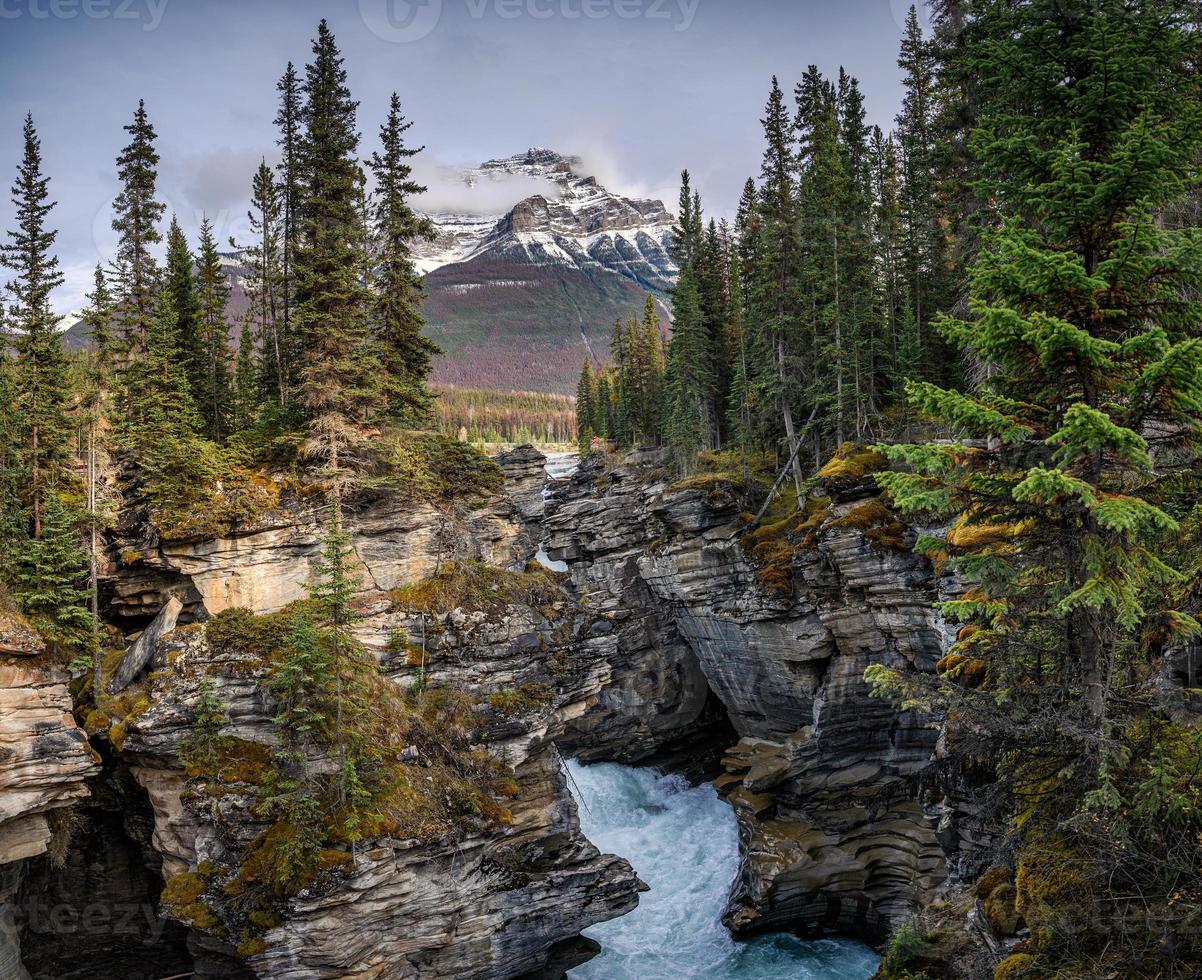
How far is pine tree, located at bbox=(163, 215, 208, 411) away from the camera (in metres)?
29.3

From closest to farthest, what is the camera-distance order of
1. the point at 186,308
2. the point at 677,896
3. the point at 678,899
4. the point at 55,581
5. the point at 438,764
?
the point at 438,764 < the point at 55,581 < the point at 678,899 < the point at 677,896 < the point at 186,308

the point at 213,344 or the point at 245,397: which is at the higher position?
the point at 213,344

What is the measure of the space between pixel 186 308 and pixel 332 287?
1277 centimetres

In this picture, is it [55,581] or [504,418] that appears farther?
[504,418]

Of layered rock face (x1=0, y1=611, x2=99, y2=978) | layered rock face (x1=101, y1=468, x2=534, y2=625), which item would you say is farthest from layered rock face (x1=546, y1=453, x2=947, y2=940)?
layered rock face (x1=0, y1=611, x2=99, y2=978)

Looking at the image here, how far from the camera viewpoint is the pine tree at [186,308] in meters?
29.3

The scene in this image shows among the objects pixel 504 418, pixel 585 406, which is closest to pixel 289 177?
pixel 585 406

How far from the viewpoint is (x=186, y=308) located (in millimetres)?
31078

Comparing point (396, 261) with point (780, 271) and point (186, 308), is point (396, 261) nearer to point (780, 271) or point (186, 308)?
point (186, 308)

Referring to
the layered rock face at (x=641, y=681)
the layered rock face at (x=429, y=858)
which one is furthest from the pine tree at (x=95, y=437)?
the layered rock face at (x=641, y=681)

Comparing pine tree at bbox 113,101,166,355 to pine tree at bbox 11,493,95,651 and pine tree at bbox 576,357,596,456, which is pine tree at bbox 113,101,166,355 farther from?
pine tree at bbox 576,357,596,456

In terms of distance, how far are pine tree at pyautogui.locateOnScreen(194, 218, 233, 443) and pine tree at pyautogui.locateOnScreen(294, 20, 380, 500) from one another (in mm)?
7167

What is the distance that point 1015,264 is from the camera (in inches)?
338

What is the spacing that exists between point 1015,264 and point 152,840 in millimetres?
25479
